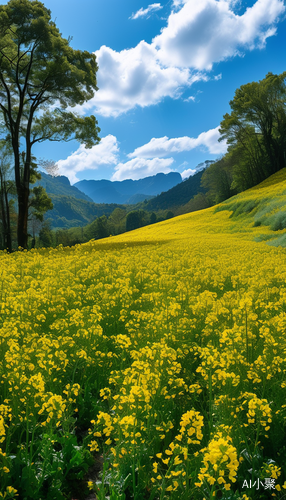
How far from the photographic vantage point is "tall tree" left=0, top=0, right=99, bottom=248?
16281 mm

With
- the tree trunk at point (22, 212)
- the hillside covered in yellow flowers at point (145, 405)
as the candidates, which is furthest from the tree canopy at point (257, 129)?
the hillside covered in yellow flowers at point (145, 405)

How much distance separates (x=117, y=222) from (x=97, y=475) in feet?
474

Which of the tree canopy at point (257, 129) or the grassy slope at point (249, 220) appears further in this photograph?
the tree canopy at point (257, 129)

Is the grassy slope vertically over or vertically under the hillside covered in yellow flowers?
over

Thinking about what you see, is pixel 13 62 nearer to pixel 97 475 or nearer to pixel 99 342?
pixel 99 342

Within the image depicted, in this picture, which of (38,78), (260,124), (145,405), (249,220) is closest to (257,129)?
(260,124)

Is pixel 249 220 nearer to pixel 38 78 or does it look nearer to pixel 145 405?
pixel 38 78

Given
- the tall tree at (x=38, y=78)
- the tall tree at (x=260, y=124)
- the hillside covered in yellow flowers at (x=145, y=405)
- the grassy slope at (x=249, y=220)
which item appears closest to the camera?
the hillside covered in yellow flowers at (x=145, y=405)

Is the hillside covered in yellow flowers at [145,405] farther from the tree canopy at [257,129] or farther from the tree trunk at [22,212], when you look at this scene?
the tree canopy at [257,129]

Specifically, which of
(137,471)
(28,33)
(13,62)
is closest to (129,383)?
(137,471)

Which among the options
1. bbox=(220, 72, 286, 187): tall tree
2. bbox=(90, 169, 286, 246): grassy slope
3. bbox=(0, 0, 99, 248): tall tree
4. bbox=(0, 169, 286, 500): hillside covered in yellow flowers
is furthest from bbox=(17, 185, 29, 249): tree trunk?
bbox=(220, 72, 286, 187): tall tree

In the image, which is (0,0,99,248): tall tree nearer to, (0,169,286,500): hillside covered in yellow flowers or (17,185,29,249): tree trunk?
(17,185,29,249): tree trunk

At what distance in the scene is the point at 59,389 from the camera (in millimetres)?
3404

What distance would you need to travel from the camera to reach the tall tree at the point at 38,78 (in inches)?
641
